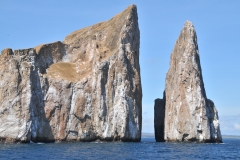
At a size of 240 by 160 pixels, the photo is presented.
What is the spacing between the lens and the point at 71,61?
88312mm

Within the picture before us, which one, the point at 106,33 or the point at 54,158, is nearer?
the point at 54,158

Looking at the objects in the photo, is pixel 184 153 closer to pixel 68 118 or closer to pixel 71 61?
pixel 68 118

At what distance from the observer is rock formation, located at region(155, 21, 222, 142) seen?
3019 inches

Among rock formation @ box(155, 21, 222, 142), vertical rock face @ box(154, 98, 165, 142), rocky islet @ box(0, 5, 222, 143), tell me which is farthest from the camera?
vertical rock face @ box(154, 98, 165, 142)

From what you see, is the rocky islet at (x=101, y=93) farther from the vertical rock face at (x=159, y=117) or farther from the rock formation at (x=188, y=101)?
the vertical rock face at (x=159, y=117)

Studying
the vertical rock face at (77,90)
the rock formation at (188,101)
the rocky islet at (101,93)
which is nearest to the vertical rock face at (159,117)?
the rock formation at (188,101)

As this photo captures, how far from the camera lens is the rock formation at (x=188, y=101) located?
252ft

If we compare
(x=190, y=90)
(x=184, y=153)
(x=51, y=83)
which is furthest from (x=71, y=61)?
(x=184, y=153)

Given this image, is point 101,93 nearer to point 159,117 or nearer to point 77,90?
point 77,90

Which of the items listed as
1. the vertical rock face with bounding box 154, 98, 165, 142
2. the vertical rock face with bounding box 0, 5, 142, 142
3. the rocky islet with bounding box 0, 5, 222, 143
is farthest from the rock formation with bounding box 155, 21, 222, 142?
the vertical rock face with bounding box 154, 98, 165, 142

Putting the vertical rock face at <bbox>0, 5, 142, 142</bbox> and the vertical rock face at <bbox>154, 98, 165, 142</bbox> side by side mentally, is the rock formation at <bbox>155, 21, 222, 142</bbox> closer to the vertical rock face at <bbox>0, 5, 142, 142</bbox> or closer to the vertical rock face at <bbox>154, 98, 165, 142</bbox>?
the vertical rock face at <bbox>0, 5, 142, 142</bbox>

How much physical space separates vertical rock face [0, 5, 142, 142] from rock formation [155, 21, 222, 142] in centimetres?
619

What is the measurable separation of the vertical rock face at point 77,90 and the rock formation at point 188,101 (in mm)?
6188

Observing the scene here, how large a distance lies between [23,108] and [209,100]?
106 ft
